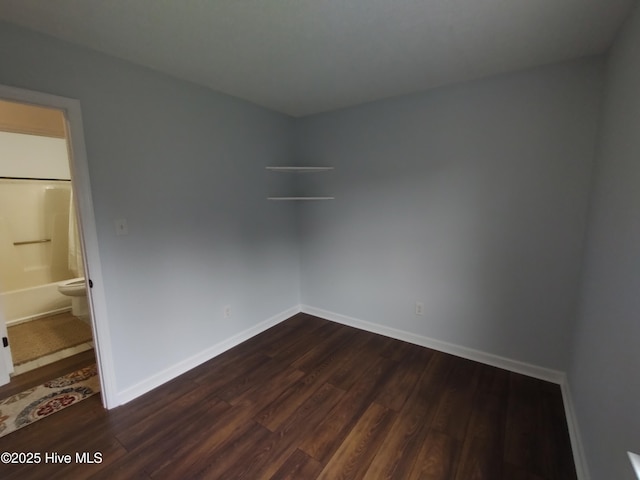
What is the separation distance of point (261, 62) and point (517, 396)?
307cm

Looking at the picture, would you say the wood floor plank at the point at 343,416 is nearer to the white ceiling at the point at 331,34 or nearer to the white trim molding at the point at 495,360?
the white trim molding at the point at 495,360

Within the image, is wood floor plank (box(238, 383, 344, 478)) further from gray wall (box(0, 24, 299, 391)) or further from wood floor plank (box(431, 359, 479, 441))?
gray wall (box(0, 24, 299, 391))

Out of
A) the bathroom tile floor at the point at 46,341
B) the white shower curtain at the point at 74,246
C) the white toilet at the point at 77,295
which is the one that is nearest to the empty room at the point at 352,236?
the bathroom tile floor at the point at 46,341

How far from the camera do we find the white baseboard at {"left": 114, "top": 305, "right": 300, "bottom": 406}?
83.0 inches

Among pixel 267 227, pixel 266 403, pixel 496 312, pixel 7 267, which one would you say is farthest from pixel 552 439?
pixel 7 267

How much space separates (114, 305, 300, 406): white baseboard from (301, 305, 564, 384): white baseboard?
681 millimetres

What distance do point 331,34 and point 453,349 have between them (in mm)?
2731

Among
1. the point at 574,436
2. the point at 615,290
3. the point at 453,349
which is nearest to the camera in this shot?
the point at 615,290

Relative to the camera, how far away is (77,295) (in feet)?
11.2

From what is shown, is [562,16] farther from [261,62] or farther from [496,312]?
[496,312]

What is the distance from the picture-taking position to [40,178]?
3.73 meters

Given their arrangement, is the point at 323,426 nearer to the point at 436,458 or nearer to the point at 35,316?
the point at 436,458

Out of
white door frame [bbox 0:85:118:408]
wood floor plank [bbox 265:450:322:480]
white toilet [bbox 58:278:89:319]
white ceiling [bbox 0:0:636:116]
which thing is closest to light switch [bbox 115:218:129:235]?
white door frame [bbox 0:85:118:408]

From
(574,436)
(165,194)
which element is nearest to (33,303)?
(165,194)
